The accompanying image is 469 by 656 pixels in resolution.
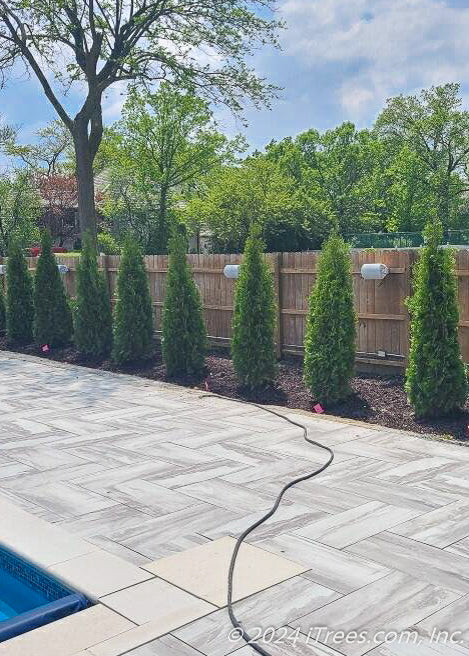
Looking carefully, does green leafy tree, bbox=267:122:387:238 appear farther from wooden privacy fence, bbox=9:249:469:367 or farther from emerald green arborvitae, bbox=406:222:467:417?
emerald green arborvitae, bbox=406:222:467:417

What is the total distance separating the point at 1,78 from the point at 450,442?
16667 millimetres

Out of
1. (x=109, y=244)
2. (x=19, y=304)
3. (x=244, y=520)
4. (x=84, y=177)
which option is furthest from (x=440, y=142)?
(x=244, y=520)

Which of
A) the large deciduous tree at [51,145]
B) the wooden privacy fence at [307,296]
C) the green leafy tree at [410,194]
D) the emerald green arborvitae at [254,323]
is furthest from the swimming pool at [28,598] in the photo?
the green leafy tree at [410,194]

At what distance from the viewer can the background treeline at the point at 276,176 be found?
22.2 meters

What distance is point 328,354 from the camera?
7.65 metres

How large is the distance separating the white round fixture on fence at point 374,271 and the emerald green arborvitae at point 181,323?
2564mm

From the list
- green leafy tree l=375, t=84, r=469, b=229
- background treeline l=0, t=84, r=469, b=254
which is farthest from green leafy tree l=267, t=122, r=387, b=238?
green leafy tree l=375, t=84, r=469, b=229

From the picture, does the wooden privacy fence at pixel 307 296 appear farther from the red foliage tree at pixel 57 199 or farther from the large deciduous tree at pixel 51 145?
the large deciduous tree at pixel 51 145

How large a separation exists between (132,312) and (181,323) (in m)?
1.48

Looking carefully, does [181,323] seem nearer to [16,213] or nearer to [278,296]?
[278,296]

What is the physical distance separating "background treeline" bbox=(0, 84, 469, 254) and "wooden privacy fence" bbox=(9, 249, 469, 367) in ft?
21.7

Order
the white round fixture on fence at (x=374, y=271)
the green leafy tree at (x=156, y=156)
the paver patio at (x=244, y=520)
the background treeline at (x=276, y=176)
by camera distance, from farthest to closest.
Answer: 1. the green leafy tree at (x=156, y=156)
2. the background treeline at (x=276, y=176)
3. the white round fixture on fence at (x=374, y=271)
4. the paver patio at (x=244, y=520)

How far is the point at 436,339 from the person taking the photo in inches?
267

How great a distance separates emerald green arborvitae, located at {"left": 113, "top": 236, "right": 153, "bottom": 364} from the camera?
36.1ft
